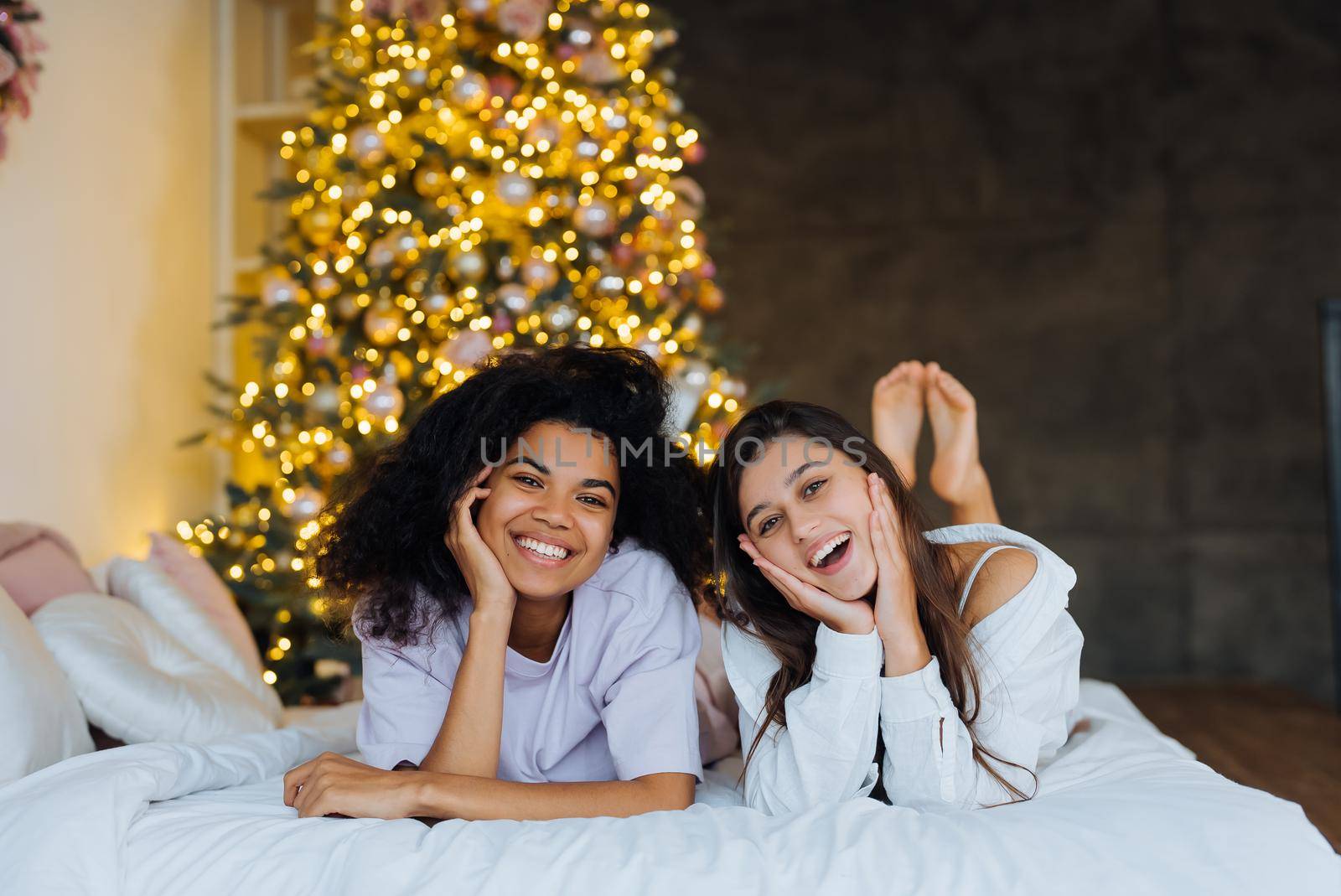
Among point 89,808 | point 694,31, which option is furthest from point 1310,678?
point 89,808

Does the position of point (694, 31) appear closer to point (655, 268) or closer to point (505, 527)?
point (655, 268)

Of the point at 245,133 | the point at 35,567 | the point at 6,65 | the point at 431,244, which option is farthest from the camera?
the point at 245,133

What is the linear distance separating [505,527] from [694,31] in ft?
13.3

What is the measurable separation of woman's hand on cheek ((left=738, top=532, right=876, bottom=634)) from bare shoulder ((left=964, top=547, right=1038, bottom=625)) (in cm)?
19

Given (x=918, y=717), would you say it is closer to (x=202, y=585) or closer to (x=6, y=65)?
(x=202, y=585)

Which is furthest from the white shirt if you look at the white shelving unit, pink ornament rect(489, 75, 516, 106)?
the white shelving unit

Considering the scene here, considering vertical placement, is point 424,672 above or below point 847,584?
below

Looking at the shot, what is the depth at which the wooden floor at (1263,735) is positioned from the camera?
2.93 metres

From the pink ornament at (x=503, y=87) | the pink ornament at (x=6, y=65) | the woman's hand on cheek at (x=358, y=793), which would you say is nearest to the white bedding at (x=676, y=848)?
the woman's hand on cheek at (x=358, y=793)

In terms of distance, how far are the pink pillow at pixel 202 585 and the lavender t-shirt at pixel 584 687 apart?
0.82 meters

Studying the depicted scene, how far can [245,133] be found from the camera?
167 inches

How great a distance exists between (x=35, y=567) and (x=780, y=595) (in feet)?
4.45

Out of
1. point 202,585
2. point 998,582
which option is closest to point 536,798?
point 998,582

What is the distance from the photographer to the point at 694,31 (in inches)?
200
